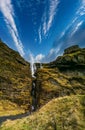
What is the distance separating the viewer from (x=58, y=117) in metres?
20.5

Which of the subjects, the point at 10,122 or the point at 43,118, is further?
the point at 10,122

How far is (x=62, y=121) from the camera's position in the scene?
20234 mm

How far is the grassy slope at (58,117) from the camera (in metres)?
20.0

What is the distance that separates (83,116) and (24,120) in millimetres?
4742

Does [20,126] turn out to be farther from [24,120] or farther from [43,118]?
[43,118]

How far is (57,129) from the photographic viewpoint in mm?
20047

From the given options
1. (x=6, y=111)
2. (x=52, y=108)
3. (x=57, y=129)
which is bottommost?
(x=57, y=129)

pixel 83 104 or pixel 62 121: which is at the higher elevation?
pixel 83 104

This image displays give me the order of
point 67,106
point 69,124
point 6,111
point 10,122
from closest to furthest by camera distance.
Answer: point 69,124 → point 67,106 → point 10,122 → point 6,111

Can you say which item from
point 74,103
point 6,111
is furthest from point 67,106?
point 6,111

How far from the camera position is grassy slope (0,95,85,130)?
65.8 feet

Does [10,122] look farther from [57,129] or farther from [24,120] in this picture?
[57,129]

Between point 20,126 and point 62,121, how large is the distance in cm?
350

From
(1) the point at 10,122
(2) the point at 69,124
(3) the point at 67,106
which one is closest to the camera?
(2) the point at 69,124
